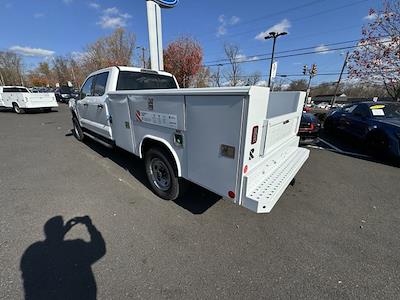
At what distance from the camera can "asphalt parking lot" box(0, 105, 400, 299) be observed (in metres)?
1.90

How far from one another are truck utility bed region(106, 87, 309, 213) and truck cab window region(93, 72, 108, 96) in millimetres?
1474

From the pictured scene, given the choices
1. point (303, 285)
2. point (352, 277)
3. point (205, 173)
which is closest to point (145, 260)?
point (205, 173)

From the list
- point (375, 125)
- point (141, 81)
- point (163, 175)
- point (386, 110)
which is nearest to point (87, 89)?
point (141, 81)

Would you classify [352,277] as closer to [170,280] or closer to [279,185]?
[279,185]

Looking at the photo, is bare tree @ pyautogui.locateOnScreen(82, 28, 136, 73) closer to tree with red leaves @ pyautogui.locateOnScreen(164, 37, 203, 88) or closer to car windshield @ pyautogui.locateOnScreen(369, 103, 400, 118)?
tree with red leaves @ pyautogui.locateOnScreen(164, 37, 203, 88)

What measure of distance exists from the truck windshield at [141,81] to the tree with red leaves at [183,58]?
2399 cm

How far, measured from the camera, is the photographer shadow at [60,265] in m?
1.81

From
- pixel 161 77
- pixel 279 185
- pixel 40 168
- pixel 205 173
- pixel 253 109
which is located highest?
pixel 161 77

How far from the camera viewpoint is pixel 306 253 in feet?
7.54

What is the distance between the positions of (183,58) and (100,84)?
80.6 ft

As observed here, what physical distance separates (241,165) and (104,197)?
268 centimetres

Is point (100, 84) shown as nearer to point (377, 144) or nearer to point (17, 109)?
point (377, 144)

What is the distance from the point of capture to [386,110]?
232 inches

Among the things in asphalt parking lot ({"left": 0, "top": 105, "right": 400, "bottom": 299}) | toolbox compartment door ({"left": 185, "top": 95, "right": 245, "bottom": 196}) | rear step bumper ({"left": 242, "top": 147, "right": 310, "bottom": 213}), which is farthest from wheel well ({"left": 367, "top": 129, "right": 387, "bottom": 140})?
toolbox compartment door ({"left": 185, "top": 95, "right": 245, "bottom": 196})
